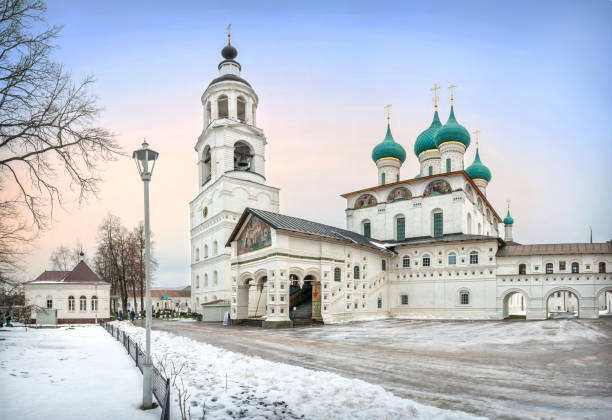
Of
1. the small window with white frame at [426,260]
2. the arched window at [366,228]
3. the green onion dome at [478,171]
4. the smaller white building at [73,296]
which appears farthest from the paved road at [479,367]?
the green onion dome at [478,171]

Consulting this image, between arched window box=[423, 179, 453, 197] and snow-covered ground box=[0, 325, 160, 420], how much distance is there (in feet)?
92.6

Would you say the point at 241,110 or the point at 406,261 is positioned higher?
the point at 241,110

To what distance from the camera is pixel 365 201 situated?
38.3 meters

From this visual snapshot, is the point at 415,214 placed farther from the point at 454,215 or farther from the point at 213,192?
the point at 213,192

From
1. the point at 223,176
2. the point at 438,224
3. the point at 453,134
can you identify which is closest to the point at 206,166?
the point at 223,176

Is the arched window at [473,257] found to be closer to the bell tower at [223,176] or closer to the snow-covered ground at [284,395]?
the bell tower at [223,176]

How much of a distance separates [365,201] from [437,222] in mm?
7360

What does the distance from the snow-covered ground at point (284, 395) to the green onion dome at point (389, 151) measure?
3405 cm

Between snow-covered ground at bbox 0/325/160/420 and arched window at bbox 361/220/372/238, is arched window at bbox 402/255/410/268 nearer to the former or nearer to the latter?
arched window at bbox 361/220/372/238

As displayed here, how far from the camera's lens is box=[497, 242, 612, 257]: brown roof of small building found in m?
27.6

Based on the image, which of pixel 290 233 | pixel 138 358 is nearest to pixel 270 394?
pixel 138 358

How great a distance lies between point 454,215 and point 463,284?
568 centimetres

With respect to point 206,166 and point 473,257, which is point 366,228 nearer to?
point 473,257

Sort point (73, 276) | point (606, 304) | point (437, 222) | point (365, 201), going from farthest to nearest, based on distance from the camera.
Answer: point (606, 304) → point (365, 201) → point (73, 276) → point (437, 222)
